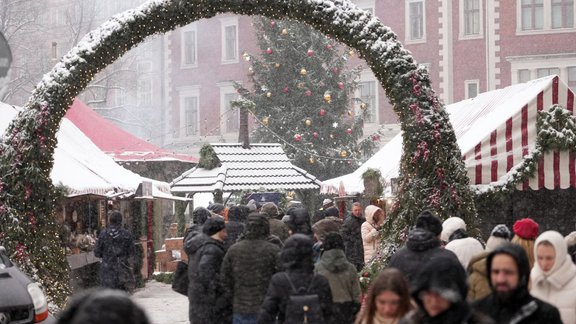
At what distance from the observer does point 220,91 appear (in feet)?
192

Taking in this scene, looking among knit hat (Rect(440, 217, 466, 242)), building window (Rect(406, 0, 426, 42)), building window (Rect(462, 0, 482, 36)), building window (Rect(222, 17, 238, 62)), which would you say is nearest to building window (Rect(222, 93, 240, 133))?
building window (Rect(222, 17, 238, 62))

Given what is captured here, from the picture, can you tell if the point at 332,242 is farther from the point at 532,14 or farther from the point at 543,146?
the point at 532,14

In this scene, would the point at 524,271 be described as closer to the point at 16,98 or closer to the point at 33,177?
the point at 33,177

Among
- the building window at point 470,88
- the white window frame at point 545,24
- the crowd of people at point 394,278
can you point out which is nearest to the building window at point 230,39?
the building window at point 470,88

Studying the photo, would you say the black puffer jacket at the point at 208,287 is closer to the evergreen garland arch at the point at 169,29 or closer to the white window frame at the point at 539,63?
the evergreen garland arch at the point at 169,29

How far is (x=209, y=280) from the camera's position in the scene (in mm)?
11117

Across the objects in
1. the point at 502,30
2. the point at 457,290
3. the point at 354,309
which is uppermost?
the point at 502,30

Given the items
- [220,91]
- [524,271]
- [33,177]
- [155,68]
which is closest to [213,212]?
[33,177]

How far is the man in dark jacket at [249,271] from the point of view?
1031cm

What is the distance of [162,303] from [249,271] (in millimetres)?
10689

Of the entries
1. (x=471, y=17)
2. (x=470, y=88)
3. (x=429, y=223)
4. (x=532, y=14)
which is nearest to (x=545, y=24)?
(x=532, y=14)

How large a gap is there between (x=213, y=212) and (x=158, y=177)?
22411 mm

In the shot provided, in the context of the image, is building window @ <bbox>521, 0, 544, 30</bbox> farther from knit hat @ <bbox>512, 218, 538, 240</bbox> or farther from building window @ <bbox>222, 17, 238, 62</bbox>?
knit hat @ <bbox>512, 218, 538, 240</bbox>

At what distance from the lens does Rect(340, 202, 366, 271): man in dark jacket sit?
16.3 m
